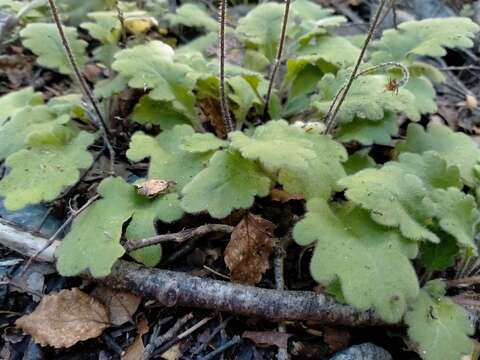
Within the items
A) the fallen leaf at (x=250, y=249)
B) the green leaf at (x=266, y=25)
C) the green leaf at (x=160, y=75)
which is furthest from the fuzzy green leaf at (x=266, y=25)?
the fallen leaf at (x=250, y=249)

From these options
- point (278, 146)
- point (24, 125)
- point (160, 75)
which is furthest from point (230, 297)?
point (24, 125)

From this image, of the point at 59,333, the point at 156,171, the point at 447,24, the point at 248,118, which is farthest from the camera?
the point at 248,118

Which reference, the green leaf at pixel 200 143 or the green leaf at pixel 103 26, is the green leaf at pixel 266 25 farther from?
the green leaf at pixel 200 143

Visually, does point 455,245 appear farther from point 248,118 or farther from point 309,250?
point 248,118

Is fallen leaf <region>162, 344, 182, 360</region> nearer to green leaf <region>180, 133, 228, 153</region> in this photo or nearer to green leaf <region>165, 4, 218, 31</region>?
green leaf <region>180, 133, 228, 153</region>

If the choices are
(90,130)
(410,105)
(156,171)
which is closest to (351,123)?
(410,105)

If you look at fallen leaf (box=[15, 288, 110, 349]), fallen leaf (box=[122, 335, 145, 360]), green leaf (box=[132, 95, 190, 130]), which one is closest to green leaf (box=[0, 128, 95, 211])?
green leaf (box=[132, 95, 190, 130])

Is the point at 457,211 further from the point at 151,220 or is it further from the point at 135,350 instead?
the point at 135,350

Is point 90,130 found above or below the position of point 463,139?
below
